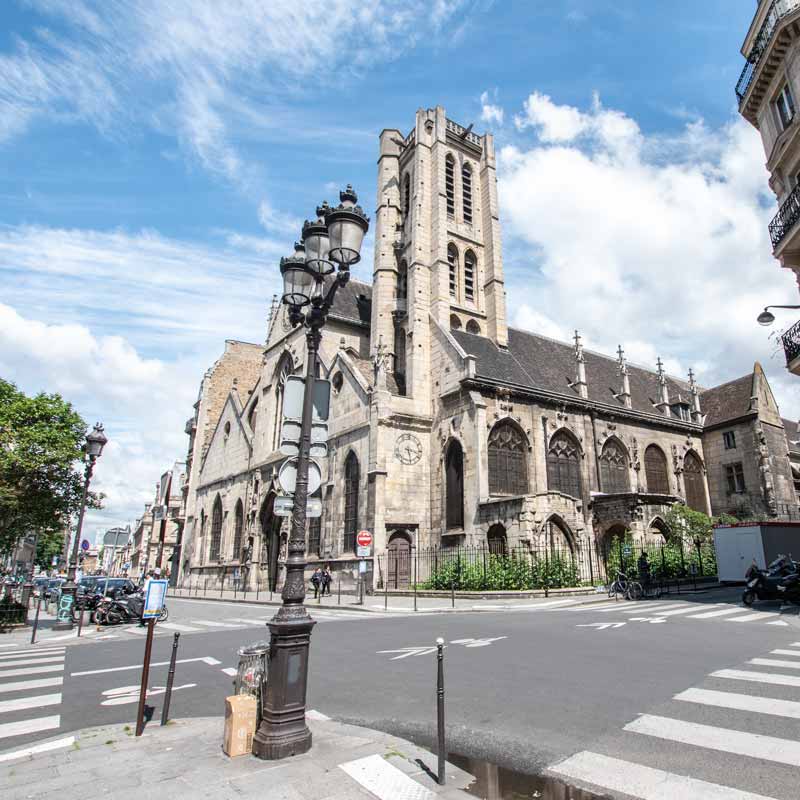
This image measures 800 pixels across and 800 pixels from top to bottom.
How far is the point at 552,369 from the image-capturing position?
3086cm

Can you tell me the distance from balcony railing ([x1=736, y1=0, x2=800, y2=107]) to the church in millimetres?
13670

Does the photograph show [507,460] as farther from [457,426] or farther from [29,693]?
[29,693]

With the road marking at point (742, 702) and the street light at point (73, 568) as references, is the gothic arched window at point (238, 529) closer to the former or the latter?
the street light at point (73, 568)

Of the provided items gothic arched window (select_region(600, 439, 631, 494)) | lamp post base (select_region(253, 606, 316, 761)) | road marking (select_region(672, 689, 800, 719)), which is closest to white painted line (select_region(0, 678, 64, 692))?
lamp post base (select_region(253, 606, 316, 761))

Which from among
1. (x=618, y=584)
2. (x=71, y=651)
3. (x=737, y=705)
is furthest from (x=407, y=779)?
(x=618, y=584)

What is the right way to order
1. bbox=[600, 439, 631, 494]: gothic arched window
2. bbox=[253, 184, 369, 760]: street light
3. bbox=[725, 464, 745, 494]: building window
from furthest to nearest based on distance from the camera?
bbox=[725, 464, 745, 494]: building window, bbox=[600, 439, 631, 494]: gothic arched window, bbox=[253, 184, 369, 760]: street light

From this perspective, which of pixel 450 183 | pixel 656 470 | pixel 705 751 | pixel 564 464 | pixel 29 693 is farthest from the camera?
pixel 450 183

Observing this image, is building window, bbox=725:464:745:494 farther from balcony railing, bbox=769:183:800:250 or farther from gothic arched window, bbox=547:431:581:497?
balcony railing, bbox=769:183:800:250

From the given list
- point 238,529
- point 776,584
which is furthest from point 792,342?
point 238,529

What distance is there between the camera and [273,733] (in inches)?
163

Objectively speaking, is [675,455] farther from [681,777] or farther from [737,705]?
[681,777]

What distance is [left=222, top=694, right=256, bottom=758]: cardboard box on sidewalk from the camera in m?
4.15

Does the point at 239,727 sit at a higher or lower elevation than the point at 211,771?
higher

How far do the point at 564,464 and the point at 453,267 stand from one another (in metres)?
13.1
